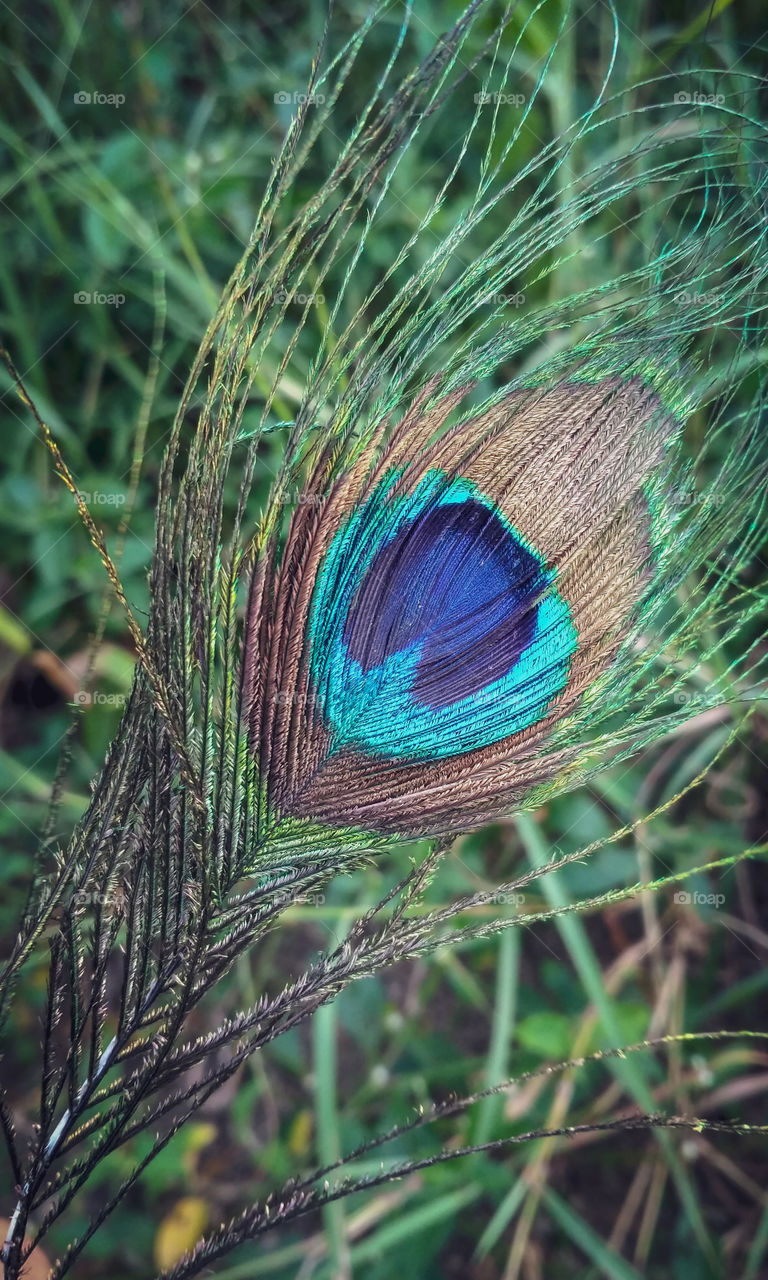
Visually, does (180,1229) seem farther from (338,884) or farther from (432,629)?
(432,629)

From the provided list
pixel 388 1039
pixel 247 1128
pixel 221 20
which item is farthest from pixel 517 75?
pixel 247 1128

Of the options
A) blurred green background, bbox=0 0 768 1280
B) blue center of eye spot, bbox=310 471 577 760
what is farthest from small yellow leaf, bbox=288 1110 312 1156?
blue center of eye spot, bbox=310 471 577 760

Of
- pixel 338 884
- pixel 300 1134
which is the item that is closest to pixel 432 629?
pixel 338 884

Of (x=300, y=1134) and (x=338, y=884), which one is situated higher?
(x=338, y=884)

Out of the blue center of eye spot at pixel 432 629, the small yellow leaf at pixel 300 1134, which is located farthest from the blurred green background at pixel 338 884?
the blue center of eye spot at pixel 432 629

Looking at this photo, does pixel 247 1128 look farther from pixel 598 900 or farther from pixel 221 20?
pixel 221 20
